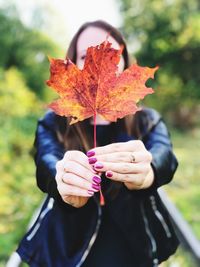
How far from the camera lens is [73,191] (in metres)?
1.21

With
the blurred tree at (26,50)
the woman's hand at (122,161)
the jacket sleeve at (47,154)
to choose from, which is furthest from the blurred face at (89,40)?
the blurred tree at (26,50)

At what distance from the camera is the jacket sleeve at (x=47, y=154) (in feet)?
4.89

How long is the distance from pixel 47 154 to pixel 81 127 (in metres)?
0.22

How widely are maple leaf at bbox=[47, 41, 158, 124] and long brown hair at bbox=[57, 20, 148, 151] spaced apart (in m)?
0.61

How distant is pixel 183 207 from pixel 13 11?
23.6 ft

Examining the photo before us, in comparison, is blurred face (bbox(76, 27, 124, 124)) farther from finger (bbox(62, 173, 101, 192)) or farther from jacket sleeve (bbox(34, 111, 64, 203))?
finger (bbox(62, 173, 101, 192))

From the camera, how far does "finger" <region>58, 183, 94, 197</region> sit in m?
1.19

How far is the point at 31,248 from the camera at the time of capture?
169 centimetres

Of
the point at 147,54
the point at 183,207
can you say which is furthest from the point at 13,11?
the point at 183,207

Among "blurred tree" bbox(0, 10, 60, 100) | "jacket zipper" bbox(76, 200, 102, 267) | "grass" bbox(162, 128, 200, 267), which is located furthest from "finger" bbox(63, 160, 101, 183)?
"blurred tree" bbox(0, 10, 60, 100)

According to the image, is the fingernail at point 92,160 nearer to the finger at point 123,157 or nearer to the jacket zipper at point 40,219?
the finger at point 123,157

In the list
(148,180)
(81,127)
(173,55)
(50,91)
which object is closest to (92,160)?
(148,180)

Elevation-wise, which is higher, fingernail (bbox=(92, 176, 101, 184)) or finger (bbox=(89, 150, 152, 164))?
finger (bbox=(89, 150, 152, 164))

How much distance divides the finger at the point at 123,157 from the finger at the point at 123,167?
1cm
